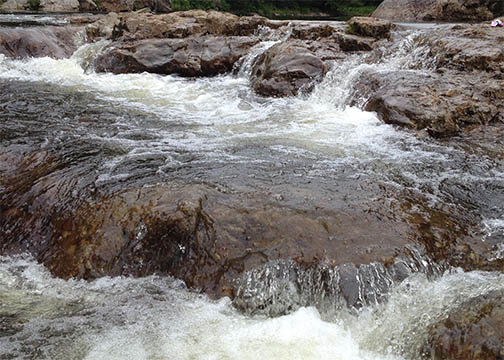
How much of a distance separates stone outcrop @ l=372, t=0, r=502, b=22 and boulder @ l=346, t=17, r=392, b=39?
9996 mm

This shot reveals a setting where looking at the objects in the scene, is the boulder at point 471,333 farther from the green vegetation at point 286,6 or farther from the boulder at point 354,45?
the green vegetation at point 286,6

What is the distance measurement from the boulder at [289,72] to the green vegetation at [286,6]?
80.6ft

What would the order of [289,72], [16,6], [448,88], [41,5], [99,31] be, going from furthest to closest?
1. [41,5]
2. [16,6]
3. [99,31]
4. [289,72]
5. [448,88]

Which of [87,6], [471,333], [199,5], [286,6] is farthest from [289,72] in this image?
[286,6]

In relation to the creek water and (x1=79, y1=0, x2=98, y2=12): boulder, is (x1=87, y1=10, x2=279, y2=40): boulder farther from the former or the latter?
(x1=79, y1=0, x2=98, y2=12): boulder

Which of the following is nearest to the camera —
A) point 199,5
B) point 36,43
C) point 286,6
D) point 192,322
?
point 192,322

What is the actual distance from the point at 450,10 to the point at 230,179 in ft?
60.7

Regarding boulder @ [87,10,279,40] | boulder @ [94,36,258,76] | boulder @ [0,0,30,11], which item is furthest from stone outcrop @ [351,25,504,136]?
boulder @ [0,0,30,11]

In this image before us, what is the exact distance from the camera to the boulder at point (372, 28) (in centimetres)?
1020

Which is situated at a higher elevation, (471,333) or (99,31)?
(471,333)

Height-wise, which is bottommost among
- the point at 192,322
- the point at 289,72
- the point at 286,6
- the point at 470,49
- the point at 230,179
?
the point at 286,6

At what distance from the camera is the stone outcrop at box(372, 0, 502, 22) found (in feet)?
61.0

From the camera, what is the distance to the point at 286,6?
33.7m

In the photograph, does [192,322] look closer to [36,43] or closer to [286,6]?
[36,43]
